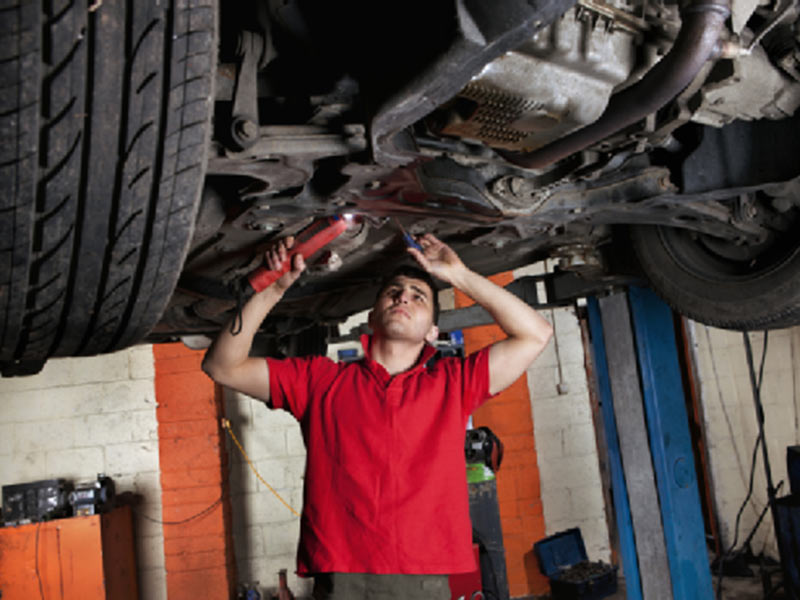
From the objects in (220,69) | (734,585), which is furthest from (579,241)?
(734,585)

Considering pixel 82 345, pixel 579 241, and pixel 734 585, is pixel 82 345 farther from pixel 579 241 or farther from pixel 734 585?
pixel 734 585

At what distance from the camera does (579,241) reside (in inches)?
81.0

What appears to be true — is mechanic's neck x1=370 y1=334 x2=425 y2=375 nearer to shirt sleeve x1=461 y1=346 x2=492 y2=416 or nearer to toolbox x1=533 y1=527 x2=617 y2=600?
shirt sleeve x1=461 y1=346 x2=492 y2=416

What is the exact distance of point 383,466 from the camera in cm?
155

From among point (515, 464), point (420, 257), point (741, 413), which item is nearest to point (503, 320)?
point (420, 257)

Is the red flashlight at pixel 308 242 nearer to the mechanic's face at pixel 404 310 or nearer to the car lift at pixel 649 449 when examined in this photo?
the mechanic's face at pixel 404 310

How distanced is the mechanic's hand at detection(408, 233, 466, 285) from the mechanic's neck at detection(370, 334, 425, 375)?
24 centimetres

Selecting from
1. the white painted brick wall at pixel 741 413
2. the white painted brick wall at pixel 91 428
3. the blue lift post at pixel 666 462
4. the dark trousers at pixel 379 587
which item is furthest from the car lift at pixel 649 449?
the white painted brick wall at pixel 91 428

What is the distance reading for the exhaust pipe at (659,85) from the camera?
2.86 feet

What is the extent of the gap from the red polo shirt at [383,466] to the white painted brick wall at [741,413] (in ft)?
11.0

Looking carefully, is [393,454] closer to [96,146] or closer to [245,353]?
[245,353]

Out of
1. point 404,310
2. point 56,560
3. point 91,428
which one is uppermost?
point 404,310

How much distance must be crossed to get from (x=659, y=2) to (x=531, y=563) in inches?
163

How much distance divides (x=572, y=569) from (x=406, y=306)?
327 centimetres
